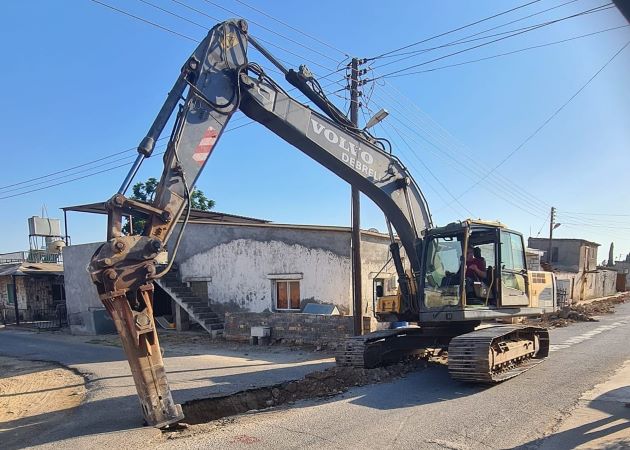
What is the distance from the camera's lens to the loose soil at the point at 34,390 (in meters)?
7.86

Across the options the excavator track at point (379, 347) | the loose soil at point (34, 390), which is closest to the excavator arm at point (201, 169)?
the excavator track at point (379, 347)

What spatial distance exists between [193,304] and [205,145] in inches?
495

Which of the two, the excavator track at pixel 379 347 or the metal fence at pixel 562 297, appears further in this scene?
the metal fence at pixel 562 297

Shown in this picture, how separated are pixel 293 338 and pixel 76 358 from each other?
6426mm

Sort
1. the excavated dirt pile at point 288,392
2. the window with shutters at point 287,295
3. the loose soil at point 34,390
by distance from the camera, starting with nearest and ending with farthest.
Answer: the excavated dirt pile at point 288,392
the loose soil at point 34,390
the window with shutters at point 287,295

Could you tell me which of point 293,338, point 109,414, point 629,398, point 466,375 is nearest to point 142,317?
point 109,414

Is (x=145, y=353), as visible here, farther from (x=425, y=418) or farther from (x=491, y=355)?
(x=491, y=355)

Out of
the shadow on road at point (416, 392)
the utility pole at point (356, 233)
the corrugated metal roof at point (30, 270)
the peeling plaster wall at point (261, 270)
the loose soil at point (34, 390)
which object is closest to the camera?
the shadow on road at point (416, 392)

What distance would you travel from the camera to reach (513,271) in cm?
934

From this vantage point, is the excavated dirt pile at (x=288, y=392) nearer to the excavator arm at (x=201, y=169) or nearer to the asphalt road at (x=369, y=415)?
the asphalt road at (x=369, y=415)

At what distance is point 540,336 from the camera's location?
10672 mm

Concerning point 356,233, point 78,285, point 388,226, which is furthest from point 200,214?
point 388,226

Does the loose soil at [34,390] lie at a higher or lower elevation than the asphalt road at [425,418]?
lower

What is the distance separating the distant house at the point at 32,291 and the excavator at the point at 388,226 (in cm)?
2372
